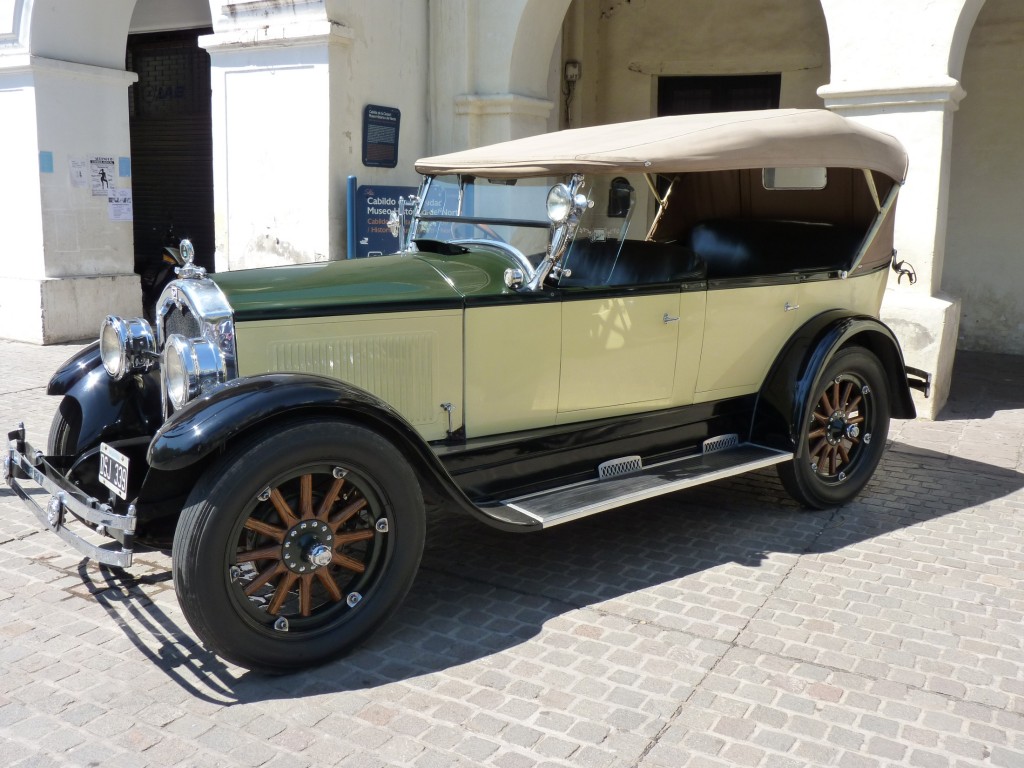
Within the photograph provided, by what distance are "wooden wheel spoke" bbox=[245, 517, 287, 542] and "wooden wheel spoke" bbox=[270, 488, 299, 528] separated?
34 mm

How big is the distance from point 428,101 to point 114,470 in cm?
590

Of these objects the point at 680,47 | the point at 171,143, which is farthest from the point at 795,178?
the point at 171,143

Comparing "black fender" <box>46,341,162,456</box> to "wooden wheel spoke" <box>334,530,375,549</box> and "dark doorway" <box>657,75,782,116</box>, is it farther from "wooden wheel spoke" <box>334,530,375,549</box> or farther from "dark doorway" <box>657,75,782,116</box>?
"dark doorway" <box>657,75,782,116</box>

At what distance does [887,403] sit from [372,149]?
15.5 ft

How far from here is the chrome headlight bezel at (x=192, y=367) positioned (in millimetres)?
3289

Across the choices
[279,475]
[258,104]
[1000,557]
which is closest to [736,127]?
[1000,557]

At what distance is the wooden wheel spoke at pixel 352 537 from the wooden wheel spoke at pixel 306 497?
5.3 inches

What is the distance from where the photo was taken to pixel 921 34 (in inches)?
249

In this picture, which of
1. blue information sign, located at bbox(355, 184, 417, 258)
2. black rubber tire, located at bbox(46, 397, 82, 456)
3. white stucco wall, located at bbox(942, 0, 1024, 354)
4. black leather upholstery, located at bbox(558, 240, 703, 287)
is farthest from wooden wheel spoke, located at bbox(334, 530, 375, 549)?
white stucco wall, located at bbox(942, 0, 1024, 354)

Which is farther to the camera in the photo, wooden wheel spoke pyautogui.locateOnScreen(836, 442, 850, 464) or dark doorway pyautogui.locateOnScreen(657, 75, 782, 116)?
dark doorway pyautogui.locateOnScreen(657, 75, 782, 116)

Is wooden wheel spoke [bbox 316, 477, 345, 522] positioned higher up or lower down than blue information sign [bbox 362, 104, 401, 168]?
lower down

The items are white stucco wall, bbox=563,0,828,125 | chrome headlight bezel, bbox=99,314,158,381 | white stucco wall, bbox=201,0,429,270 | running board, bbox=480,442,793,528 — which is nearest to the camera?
running board, bbox=480,442,793,528

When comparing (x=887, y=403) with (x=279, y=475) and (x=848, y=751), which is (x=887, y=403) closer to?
(x=848, y=751)

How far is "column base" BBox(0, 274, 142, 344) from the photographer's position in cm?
892
